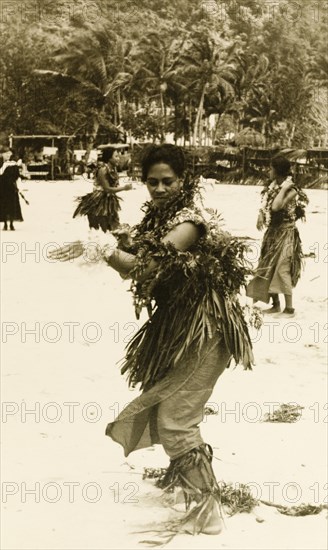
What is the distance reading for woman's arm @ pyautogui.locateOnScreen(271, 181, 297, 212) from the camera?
26.0 ft

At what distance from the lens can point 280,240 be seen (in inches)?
321

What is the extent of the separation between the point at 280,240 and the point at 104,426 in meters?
3.69

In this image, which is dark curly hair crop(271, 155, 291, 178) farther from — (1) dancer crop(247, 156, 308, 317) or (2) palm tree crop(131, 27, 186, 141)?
(2) palm tree crop(131, 27, 186, 141)

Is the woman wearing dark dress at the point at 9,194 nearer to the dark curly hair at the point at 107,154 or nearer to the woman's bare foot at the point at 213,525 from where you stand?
the dark curly hair at the point at 107,154

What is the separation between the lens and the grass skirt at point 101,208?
1155 cm

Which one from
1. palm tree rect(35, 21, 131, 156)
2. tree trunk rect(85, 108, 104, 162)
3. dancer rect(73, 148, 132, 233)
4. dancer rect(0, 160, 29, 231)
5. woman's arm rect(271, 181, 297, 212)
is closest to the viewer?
woman's arm rect(271, 181, 297, 212)

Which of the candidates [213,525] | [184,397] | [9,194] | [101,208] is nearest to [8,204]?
[9,194]

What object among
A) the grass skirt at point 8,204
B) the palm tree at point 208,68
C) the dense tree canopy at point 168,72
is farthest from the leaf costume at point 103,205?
the palm tree at point 208,68

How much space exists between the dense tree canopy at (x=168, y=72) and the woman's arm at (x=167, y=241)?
28460 millimetres

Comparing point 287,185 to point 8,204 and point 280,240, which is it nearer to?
point 280,240

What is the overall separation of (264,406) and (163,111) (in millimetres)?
30969

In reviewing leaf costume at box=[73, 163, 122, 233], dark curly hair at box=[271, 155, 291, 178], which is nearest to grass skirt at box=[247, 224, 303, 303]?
dark curly hair at box=[271, 155, 291, 178]

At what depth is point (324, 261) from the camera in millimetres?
11820

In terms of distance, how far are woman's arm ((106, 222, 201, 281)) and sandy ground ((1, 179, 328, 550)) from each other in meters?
0.40
